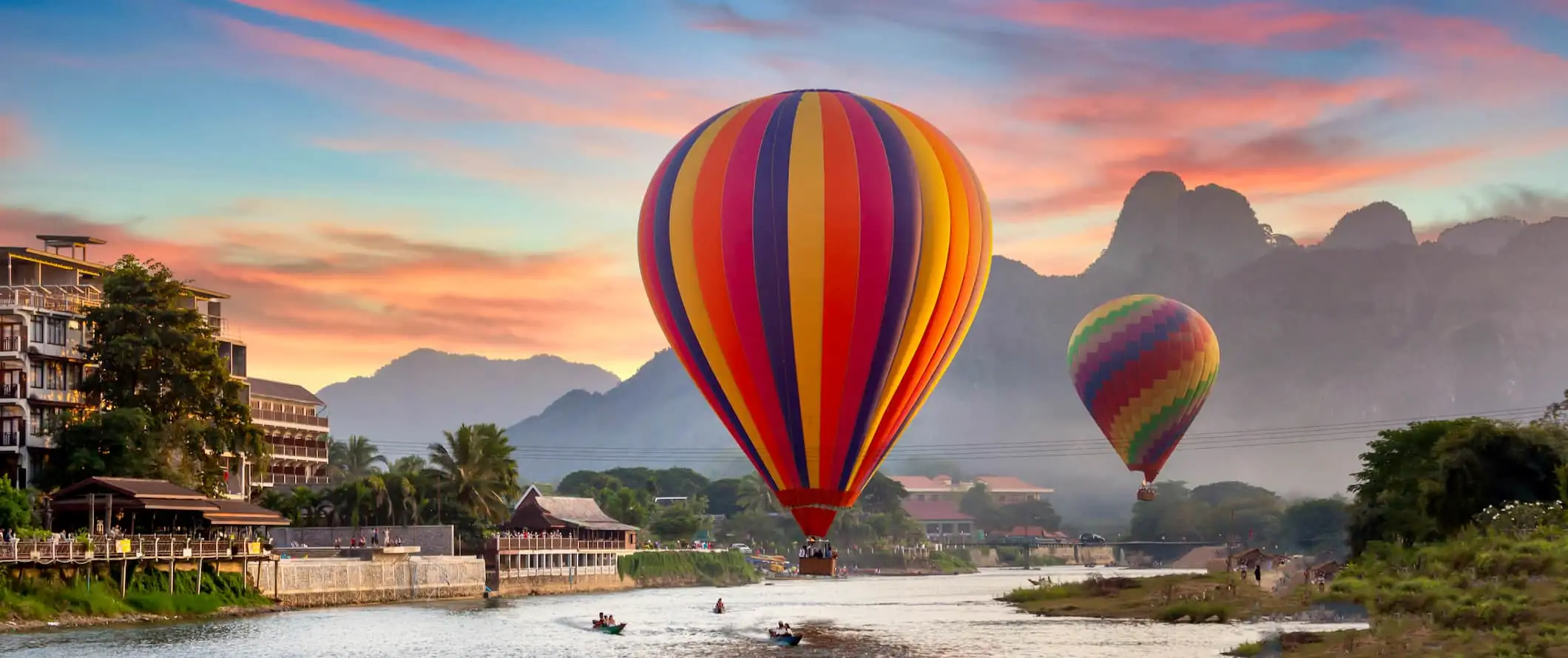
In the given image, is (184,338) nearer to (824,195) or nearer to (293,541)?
(293,541)

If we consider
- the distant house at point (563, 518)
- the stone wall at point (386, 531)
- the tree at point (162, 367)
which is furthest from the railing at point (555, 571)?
the tree at point (162, 367)

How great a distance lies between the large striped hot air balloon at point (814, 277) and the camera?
223 feet

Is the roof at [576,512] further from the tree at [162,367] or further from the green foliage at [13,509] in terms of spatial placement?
the green foliage at [13,509]

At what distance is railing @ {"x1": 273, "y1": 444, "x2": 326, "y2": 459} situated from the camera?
154500 mm

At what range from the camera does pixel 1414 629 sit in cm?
6481

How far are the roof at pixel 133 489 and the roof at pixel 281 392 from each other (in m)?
57.2

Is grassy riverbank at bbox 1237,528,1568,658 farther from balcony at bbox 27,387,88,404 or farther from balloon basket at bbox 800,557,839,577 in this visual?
balcony at bbox 27,387,88,404

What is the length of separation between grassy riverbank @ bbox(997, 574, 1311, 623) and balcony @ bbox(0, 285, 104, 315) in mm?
68687

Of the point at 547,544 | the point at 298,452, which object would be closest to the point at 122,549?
the point at 298,452

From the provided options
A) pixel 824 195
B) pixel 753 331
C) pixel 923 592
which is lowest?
pixel 923 592

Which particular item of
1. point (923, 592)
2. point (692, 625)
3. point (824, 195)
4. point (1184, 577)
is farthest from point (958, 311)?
point (923, 592)

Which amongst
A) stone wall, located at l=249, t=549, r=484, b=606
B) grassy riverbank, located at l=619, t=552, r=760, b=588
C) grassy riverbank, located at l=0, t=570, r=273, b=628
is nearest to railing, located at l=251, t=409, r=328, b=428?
stone wall, located at l=249, t=549, r=484, b=606

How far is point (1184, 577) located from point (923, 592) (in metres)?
49.4

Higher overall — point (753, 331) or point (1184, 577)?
point (753, 331)
